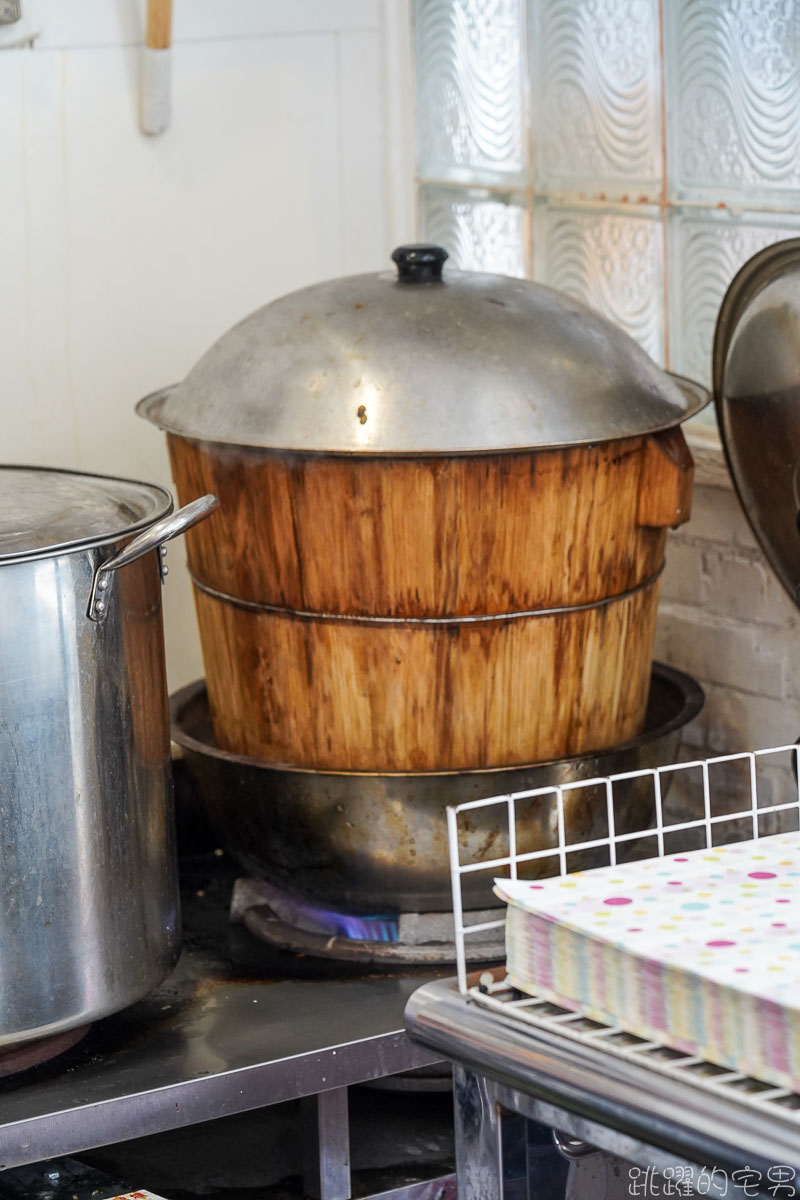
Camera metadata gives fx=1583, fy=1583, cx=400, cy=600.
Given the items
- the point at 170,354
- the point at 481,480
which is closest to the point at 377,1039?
the point at 481,480

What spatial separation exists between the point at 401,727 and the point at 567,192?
1.18 m

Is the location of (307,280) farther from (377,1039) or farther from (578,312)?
(377,1039)

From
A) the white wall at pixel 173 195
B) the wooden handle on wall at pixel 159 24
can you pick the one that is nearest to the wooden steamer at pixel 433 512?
the white wall at pixel 173 195

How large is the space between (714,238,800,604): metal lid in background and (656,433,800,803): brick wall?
0.31 metres

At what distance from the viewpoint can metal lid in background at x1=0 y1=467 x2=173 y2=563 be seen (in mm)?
1849

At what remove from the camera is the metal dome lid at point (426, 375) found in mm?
2035

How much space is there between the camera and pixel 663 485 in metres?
2.17

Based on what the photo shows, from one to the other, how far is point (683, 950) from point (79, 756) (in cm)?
100

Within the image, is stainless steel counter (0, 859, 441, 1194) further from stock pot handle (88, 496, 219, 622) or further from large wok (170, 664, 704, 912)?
stock pot handle (88, 496, 219, 622)

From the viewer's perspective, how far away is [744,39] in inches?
95.7

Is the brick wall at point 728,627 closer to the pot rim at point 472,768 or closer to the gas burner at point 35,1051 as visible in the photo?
the pot rim at point 472,768

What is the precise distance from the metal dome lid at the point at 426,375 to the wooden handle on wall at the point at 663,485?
49 millimetres

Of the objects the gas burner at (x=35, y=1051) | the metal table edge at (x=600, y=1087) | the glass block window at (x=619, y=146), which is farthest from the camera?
the glass block window at (x=619, y=146)

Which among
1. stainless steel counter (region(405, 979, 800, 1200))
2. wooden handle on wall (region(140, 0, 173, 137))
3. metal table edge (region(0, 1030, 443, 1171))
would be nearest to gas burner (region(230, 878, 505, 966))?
metal table edge (region(0, 1030, 443, 1171))
